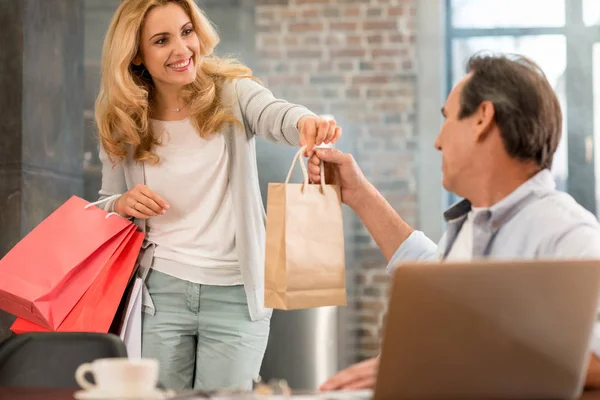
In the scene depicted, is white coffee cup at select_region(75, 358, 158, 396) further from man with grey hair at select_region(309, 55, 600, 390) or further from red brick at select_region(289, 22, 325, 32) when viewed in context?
red brick at select_region(289, 22, 325, 32)

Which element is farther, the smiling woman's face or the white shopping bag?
the smiling woman's face

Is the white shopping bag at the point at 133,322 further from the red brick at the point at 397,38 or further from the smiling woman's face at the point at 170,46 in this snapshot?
the red brick at the point at 397,38

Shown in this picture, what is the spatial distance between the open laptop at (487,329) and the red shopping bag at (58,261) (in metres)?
1.17

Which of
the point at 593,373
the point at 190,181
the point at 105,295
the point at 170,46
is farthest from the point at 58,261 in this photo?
the point at 593,373

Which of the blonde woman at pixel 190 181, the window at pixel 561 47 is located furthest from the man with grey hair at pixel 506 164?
the window at pixel 561 47

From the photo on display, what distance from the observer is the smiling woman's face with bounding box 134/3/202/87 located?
201 cm

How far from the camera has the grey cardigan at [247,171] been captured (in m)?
1.92

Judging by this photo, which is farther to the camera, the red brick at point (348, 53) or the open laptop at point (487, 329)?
the red brick at point (348, 53)

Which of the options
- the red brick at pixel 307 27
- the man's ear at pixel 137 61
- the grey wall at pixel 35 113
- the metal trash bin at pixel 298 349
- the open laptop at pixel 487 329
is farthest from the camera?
the red brick at pixel 307 27

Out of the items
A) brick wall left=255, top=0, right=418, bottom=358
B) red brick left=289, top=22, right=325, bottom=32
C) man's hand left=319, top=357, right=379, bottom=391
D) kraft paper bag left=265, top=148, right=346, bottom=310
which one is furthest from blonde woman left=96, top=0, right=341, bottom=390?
red brick left=289, top=22, right=325, bottom=32

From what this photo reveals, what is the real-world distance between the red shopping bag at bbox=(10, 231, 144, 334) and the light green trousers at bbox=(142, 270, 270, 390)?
0.08 metres

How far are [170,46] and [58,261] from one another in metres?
0.59

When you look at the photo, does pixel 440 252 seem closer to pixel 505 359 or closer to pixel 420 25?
pixel 505 359

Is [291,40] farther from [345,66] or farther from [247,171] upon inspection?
[247,171]
